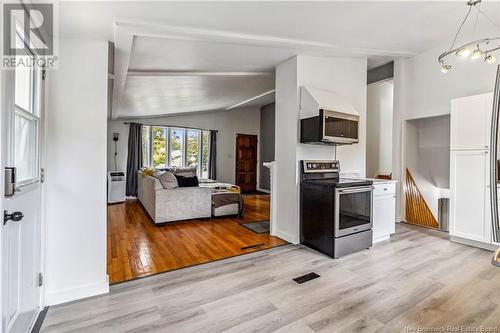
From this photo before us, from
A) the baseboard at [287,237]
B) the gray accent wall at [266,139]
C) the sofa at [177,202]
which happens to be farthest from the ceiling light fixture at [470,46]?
the gray accent wall at [266,139]

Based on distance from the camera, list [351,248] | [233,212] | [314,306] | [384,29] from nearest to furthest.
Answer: [314,306]
[384,29]
[351,248]
[233,212]

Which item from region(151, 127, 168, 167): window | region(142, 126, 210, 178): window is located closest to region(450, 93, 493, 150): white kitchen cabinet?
region(142, 126, 210, 178): window

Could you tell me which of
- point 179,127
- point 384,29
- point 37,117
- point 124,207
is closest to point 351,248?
point 384,29

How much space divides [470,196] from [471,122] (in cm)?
95

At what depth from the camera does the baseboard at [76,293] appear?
197 centimetres

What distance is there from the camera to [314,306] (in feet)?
6.44

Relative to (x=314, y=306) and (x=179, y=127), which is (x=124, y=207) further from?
(x=314, y=306)

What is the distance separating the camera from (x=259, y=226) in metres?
4.17

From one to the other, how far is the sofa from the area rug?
84 cm

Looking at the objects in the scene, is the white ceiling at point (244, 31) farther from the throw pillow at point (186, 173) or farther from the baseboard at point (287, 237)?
the baseboard at point (287, 237)

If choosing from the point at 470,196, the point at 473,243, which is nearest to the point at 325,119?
the point at 470,196

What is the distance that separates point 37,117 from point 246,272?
2175 mm

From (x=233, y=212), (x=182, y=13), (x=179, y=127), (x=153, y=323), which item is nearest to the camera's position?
(x=153, y=323)

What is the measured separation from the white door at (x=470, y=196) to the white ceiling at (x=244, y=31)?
160cm
